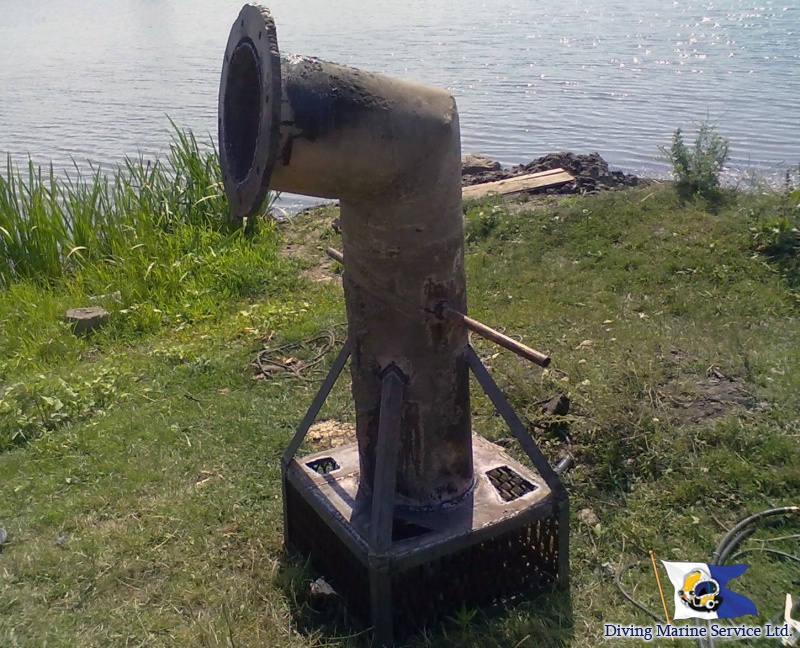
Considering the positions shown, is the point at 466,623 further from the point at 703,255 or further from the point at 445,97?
the point at 703,255

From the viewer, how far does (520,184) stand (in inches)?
319

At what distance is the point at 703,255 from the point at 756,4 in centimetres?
2184

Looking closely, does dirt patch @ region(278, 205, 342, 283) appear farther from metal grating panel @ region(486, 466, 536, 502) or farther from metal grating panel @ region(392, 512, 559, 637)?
metal grating panel @ region(392, 512, 559, 637)

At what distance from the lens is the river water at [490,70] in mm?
11578

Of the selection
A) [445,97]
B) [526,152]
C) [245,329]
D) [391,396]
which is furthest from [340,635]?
[526,152]

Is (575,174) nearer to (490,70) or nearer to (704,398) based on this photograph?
(704,398)

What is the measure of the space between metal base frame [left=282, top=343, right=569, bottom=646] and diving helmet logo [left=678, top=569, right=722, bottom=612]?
410mm

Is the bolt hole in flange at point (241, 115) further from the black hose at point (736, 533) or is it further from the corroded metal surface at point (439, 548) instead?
the black hose at point (736, 533)

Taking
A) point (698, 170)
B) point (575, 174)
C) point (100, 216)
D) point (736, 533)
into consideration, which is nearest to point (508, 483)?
point (736, 533)

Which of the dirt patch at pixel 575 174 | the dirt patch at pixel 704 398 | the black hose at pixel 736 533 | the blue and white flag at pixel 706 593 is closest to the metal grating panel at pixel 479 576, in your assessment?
the blue and white flag at pixel 706 593

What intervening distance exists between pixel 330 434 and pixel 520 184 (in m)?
4.75

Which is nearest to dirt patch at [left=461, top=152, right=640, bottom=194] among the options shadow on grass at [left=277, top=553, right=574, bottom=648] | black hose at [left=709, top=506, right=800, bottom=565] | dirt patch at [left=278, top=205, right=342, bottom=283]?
dirt patch at [left=278, top=205, right=342, bottom=283]

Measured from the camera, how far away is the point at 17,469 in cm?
388

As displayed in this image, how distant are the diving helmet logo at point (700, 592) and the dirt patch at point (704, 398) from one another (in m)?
1.01
